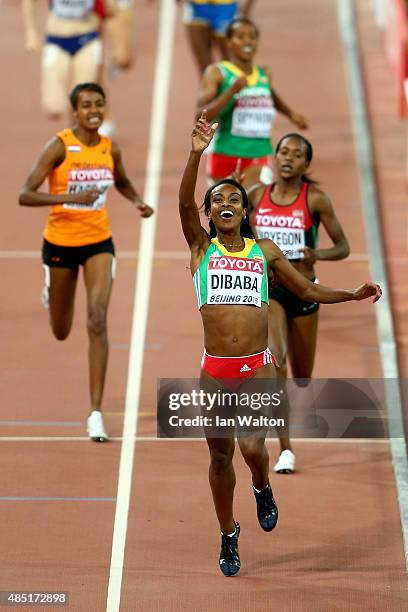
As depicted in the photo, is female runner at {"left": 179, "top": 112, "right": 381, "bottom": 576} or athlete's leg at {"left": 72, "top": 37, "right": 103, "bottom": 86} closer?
female runner at {"left": 179, "top": 112, "right": 381, "bottom": 576}

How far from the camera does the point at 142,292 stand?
13750 millimetres

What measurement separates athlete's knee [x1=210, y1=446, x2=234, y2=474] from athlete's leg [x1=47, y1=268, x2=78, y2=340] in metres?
2.81

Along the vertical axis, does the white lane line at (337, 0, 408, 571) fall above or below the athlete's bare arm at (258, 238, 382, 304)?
above

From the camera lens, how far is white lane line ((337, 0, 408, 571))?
418 inches

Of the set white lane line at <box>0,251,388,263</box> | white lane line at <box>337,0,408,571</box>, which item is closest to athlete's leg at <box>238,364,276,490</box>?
white lane line at <box>337,0,408,571</box>

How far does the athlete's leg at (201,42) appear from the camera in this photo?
17.5 m

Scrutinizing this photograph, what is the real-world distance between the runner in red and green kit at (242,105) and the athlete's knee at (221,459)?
15.6 ft

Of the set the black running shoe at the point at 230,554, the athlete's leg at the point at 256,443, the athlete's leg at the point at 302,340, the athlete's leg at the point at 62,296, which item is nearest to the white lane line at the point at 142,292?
the black running shoe at the point at 230,554

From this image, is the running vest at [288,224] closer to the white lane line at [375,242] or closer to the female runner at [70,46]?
the white lane line at [375,242]

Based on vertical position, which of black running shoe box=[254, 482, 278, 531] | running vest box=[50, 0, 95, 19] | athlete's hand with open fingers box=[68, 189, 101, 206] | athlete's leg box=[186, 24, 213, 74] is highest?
athlete's leg box=[186, 24, 213, 74]

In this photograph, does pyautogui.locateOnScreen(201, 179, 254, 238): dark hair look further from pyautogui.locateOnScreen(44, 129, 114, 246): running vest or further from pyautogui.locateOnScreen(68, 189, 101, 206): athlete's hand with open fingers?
pyautogui.locateOnScreen(44, 129, 114, 246): running vest

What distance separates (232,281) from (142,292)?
17.2ft

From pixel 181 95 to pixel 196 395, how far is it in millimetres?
10424

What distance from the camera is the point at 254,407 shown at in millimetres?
8594
